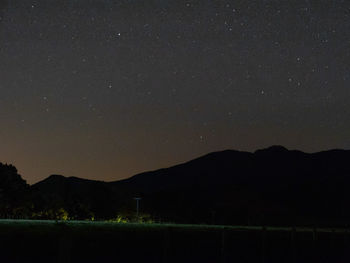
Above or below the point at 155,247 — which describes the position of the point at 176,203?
above

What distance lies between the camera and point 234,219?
191ft

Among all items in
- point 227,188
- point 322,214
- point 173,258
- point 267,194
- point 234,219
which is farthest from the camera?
point 227,188

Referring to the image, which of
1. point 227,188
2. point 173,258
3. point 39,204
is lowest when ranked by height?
point 173,258

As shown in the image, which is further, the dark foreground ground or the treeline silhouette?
the treeline silhouette

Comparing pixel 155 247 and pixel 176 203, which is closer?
pixel 155 247

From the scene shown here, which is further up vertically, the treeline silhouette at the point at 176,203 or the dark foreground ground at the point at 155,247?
the treeline silhouette at the point at 176,203

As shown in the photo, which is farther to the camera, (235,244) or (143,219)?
(143,219)

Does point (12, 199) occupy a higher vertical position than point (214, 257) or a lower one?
higher

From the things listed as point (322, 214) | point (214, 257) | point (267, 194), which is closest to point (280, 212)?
point (322, 214)

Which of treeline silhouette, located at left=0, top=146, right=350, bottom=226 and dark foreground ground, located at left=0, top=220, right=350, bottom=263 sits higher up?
treeline silhouette, located at left=0, top=146, right=350, bottom=226

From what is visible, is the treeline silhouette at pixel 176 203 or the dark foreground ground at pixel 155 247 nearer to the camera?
the dark foreground ground at pixel 155 247

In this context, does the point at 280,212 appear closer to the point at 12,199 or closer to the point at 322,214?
the point at 322,214

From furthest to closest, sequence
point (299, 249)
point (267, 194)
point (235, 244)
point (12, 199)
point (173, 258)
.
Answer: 1. point (267, 194)
2. point (12, 199)
3. point (299, 249)
4. point (235, 244)
5. point (173, 258)

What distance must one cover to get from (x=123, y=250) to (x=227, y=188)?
128209 millimetres
